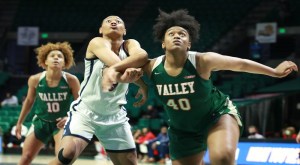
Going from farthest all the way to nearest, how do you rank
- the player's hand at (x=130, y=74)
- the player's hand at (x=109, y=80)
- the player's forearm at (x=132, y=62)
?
the player's forearm at (x=132, y=62), the player's hand at (x=130, y=74), the player's hand at (x=109, y=80)

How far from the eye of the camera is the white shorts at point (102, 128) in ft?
19.3

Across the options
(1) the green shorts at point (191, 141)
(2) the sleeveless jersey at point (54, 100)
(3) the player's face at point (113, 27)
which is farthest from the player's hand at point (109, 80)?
(2) the sleeveless jersey at point (54, 100)

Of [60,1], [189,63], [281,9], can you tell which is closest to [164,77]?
[189,63]

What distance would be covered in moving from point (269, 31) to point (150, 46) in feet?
14.9

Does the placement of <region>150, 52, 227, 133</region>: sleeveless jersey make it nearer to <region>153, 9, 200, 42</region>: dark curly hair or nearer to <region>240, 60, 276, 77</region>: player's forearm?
<region>153, 9, 200, 42</region>: dark curly hair

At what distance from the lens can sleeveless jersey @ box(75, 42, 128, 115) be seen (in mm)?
5848

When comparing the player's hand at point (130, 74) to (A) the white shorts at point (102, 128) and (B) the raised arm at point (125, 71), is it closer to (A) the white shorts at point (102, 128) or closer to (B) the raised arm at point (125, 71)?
(B) the raised arm at point (125, 71)

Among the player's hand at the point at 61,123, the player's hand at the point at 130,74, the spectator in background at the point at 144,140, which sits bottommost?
the spectator in background at the point at 144,140

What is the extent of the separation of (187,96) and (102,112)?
1.17m

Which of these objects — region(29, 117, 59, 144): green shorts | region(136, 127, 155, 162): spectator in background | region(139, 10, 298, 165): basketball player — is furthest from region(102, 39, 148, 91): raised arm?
region(136, 127, 155, 162): spectator in background

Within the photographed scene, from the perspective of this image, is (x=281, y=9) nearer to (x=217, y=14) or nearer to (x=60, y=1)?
(x=217, y=14)

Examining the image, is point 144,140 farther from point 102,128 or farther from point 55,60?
point 102,128

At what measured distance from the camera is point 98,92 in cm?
587

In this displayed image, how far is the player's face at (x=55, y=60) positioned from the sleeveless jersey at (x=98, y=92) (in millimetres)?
1620
